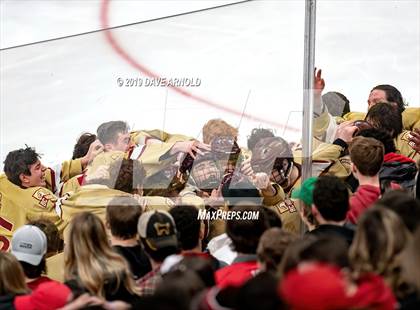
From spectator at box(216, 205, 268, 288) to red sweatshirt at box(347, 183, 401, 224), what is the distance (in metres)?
0.40

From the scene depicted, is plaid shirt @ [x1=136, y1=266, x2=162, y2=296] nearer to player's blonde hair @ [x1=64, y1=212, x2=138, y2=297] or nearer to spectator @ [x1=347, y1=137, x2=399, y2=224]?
player's blonde hair @ [x1=64, y1=212, x2=138, y2=297]

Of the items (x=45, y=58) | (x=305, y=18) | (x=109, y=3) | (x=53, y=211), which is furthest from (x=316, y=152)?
(x=109, y=3)

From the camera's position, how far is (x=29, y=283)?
385 cm

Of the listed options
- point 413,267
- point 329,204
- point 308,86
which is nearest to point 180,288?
point 413,267

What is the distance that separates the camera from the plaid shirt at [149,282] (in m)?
3.62

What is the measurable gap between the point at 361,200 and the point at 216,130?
1.03m

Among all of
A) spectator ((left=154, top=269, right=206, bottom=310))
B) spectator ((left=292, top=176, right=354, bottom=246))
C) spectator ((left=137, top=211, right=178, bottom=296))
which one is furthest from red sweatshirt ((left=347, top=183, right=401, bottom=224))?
spectator ((left=154, top=269, right=206, bottom=310))

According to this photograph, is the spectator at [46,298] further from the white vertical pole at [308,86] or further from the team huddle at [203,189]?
the white vertical pole at [308,86]

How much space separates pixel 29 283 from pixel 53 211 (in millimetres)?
1114

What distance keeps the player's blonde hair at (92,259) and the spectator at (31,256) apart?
20 cm

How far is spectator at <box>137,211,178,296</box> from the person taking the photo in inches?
144

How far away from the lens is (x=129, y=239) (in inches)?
154

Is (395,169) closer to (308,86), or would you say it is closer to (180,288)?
(308,86)

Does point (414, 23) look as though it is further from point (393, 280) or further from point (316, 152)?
point (393, 280)
